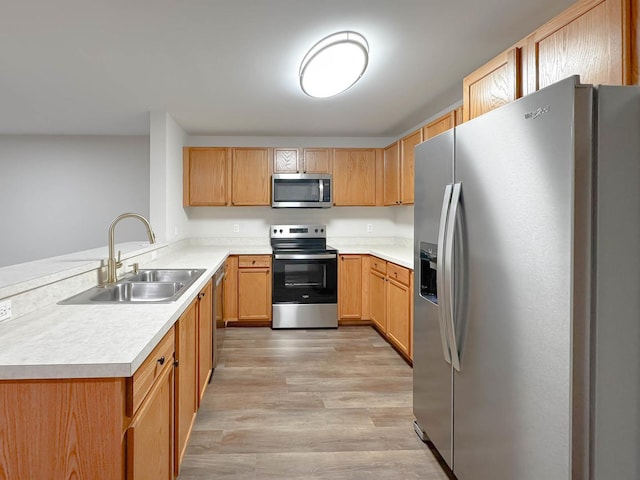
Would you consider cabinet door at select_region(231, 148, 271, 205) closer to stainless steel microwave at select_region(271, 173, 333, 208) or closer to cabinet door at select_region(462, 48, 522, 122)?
stainless steel microwave at select_region(271, 173, 333, 208)

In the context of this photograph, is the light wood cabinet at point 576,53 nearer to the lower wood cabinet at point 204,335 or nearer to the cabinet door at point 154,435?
the cabinet door at point 154,435

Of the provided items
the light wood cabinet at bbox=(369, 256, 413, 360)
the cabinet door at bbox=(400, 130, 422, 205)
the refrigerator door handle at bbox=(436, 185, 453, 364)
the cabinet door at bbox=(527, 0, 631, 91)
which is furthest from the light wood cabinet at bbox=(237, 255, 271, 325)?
the cabinet door at bbox=(527, 0, 631, 91)

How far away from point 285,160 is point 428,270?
317cm

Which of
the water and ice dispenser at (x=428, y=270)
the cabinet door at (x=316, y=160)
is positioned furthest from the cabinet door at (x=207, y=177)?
the water and ice dispenser at (x=428, y=270)

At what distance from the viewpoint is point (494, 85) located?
1.95m

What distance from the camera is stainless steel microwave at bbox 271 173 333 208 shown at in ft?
15.8

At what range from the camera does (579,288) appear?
111 cm

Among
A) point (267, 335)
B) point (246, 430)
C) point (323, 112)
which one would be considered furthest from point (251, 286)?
point (246, 430)

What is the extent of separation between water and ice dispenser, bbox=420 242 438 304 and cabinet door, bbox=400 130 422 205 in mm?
1985

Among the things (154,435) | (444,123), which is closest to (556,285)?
(154,435)

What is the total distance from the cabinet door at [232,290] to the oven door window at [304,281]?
45 centimetres

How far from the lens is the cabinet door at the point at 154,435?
1164 millimetres

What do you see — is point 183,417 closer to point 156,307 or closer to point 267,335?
point 156,307

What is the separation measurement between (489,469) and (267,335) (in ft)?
10.0
